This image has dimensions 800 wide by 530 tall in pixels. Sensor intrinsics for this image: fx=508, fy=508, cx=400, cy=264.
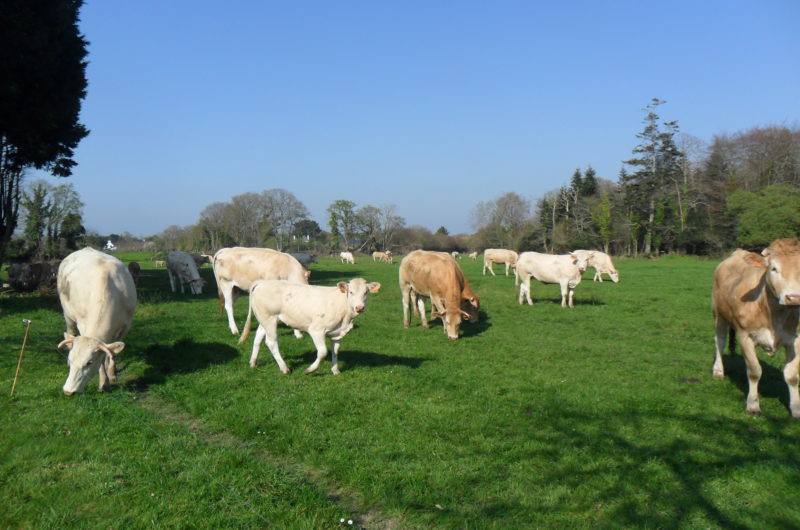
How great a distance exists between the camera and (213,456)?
17.9 ft

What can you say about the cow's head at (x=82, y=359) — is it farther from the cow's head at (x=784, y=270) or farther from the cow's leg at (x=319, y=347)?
Answer: the cow's head at (x=784, y=270)

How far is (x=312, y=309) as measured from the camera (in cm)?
866

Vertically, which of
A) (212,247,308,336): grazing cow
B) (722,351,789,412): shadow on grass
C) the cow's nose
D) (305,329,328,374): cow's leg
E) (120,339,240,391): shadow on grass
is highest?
(212,247,308,336): grazing cow

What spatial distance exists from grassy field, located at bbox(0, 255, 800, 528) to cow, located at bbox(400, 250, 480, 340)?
1.89m

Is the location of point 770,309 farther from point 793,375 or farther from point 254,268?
point 254,268

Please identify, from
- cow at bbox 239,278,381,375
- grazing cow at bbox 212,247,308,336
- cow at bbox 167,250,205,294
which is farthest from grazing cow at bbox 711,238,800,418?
cow at bbox 167,250,205,294

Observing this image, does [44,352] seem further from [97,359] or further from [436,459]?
[436,459]

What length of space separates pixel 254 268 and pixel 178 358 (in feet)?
11.6

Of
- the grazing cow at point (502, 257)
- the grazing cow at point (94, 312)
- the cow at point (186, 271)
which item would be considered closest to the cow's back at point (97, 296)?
the grazing cow at point (94, 312)

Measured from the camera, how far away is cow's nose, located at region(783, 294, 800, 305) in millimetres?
6262

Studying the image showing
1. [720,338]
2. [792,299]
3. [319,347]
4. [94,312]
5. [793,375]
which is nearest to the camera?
[792,299]

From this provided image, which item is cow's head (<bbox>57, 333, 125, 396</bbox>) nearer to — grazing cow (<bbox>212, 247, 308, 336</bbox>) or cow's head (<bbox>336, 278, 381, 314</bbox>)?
cow's head (<bbox>336, 278, 381, 314</bbox>)

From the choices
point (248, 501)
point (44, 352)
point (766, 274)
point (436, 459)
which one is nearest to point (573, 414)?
point (436, 459)

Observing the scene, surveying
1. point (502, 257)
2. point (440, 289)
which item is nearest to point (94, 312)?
point (440, 289)
